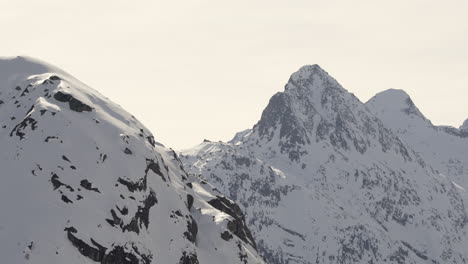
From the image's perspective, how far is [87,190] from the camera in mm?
126062

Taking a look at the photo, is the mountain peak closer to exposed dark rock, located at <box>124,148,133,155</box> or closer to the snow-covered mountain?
the snow-covered mountain

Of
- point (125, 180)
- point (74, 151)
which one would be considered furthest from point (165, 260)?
point (74, 151)

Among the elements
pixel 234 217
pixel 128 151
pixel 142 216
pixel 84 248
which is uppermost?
pixel 128 151

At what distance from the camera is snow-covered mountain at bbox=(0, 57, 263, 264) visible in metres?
116

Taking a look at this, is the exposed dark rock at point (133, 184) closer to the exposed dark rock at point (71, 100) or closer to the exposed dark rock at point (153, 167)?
the exposed dark rock at point (153, 167)

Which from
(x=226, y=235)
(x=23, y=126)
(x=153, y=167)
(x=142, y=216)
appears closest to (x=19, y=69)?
(x=23, y=126)

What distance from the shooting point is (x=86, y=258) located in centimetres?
11512

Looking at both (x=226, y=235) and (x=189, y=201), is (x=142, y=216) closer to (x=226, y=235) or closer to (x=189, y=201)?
(x=226, y=235)

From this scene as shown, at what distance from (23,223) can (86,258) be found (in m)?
10.1

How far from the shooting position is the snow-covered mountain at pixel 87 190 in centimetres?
11625

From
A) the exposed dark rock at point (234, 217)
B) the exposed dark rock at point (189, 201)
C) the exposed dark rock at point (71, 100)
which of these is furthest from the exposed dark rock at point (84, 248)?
the exposed dark rock at point (234, 217)

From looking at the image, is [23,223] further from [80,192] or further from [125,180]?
[125,180]

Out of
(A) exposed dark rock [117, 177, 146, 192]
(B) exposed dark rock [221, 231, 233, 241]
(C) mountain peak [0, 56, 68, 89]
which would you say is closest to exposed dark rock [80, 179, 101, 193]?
(A) exposed dark rock [117, 177, 146, 192]

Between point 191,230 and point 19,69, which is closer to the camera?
point 191,230
